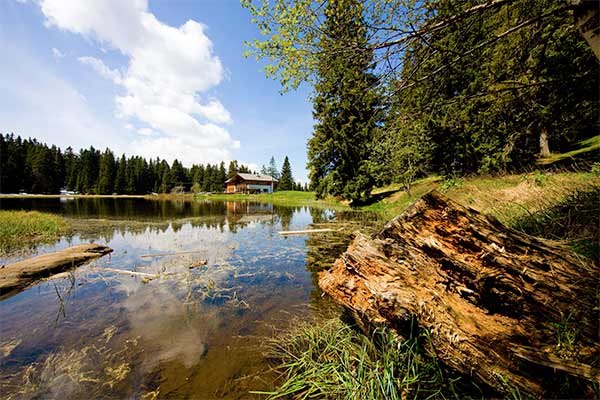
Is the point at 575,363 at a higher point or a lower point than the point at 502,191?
lower

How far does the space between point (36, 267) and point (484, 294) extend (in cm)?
1060

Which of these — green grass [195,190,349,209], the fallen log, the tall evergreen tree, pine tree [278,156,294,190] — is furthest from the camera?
pine tree [278,156,294,190]

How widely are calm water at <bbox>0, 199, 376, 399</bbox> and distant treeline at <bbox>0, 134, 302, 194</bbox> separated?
232ft

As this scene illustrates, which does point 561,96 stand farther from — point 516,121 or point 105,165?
point 105,165

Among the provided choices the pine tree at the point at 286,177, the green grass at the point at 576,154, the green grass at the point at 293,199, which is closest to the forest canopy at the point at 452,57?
the green grass at the point at 576,154

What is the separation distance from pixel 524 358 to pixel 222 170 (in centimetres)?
8159

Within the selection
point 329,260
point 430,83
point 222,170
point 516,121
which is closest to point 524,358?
point 430,83

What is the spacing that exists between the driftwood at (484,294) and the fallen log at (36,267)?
28.5 ft

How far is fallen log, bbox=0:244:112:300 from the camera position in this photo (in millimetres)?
5484

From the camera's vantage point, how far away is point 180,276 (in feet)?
20.8

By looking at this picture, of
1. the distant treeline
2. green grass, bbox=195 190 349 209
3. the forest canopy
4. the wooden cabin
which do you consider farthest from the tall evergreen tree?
the forest canopy

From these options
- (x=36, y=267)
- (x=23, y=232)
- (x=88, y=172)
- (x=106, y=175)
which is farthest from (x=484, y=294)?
(x=88, y=172)

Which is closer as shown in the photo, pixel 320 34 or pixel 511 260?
pixel 511 260

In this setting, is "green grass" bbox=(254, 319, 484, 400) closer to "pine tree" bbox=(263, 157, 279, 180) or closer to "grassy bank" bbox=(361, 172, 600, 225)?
"grassy bank" bbox=(361, 172, 600, 225)
